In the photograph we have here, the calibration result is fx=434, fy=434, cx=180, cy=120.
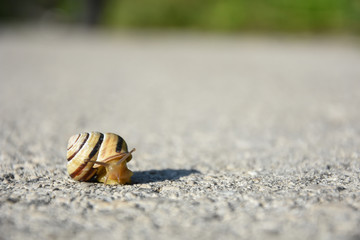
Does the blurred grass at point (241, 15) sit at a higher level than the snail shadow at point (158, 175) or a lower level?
higher

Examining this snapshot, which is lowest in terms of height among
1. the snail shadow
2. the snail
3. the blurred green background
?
the snail shadow

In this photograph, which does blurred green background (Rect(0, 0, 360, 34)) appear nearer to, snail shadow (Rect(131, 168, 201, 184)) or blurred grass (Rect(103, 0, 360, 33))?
blurred grass (Rect(103, 0, 360, 33))

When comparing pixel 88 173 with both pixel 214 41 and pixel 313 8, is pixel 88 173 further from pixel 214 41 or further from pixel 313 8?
pixel 313 8

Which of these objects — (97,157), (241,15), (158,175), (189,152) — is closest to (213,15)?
(241,15)

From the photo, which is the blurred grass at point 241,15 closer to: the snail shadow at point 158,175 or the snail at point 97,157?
the snail shadow at point 158,175

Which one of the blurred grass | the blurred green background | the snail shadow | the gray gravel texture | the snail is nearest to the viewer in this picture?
the gray gravel texture

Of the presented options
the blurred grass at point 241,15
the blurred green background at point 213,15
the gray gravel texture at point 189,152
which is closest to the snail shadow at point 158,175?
the gray gravel texture at point 189,152

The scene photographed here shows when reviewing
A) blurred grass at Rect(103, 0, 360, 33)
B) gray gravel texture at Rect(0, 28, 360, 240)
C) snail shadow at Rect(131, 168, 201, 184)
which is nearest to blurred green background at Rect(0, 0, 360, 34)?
blurred grass at Rect(103, 0, 360, 33)

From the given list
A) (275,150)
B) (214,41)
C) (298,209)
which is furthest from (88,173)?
(214,41)
